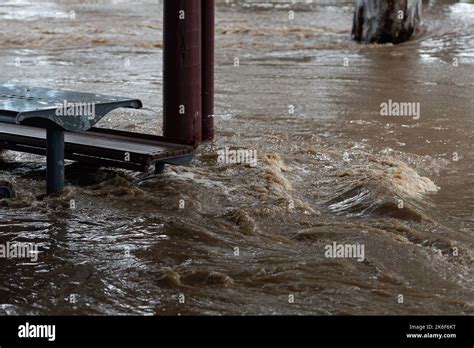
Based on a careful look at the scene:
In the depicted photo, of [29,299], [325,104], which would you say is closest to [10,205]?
[29,299]

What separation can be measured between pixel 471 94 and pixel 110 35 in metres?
8.73

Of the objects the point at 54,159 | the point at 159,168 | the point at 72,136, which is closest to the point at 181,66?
the point at 159,168

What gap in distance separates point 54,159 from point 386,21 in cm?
1165

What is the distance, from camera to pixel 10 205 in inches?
227

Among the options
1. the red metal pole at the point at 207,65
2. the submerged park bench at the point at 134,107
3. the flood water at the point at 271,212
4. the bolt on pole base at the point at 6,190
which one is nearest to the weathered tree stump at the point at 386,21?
the flood water at the point at 271,212

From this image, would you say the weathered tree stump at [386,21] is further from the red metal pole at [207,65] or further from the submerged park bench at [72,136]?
the submerged park bench at [72,136]

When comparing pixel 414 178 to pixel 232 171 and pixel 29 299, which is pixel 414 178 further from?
→ pixel 29 299

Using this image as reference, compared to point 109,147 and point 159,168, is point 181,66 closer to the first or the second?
point 159,168

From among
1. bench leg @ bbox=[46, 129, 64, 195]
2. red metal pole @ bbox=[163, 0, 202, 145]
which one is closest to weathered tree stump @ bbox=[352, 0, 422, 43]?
red metal pole @ bbox=[163, 0, 202, 145]

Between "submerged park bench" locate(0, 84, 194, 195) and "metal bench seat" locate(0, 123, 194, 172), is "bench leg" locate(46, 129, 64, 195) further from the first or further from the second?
"metal bench seat" locate(0, 123, 194, 172)

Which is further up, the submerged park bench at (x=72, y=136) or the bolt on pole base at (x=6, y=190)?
the submerged park bench at (x=72, y=136)

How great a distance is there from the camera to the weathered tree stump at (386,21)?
1622cm

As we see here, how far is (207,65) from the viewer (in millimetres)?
7703

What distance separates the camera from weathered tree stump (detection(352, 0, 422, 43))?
1622cm
